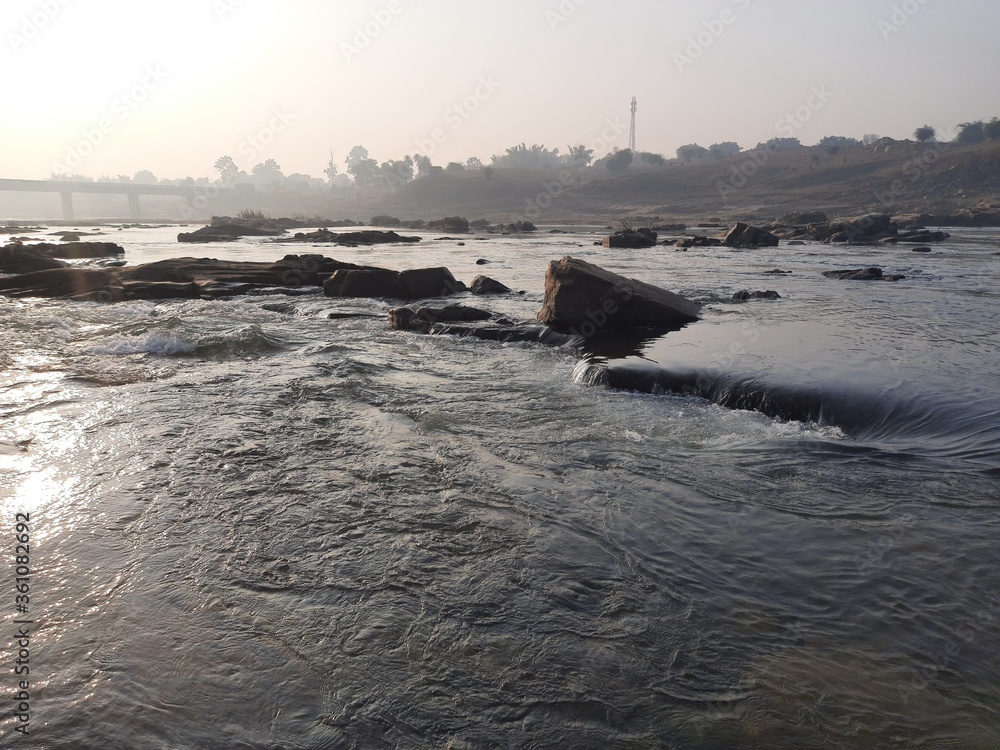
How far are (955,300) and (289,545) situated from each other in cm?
1771

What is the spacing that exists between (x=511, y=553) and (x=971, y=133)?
143 m

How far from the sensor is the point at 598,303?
13.5 m

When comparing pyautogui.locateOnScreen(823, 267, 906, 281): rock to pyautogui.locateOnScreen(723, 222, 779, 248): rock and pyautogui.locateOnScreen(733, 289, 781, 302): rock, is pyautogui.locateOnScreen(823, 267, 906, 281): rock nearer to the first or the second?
pyautogui.locateOnScreen(733, 289, 781, 302): rock

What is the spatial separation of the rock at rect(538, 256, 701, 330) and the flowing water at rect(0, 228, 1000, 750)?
11.9ft

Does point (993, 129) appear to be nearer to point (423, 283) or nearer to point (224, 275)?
point (423, 283)

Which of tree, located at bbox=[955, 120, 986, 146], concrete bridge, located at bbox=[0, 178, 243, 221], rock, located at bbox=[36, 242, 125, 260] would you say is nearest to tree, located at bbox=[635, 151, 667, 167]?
tree, located at bbox=[955, 120, 986, 146]

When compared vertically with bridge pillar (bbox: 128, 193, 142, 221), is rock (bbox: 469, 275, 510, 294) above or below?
below

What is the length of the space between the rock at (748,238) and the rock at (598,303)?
29.4 meters

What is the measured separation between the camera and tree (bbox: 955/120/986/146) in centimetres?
11206

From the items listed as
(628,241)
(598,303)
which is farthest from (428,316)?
(628,241)

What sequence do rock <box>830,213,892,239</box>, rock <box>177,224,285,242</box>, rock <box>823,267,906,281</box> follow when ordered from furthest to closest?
rock <box>177,224,285,242</box> < rock <box>830,213,892,239</box> < rock <box>823,267,906,281</box>

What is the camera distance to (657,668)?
3.50m

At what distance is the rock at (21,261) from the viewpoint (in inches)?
820

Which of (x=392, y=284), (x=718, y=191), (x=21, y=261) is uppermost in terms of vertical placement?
(x=718, y=191)
